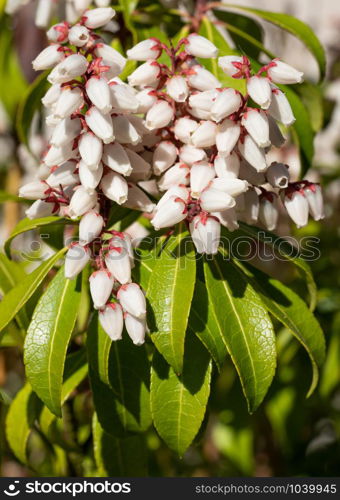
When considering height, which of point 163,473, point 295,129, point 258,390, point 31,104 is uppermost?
point 31,104

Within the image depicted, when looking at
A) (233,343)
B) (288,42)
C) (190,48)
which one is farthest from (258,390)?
(288,42)

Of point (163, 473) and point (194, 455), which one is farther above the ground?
point (163, 473)

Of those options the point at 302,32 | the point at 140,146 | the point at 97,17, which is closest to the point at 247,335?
the point at 140,146

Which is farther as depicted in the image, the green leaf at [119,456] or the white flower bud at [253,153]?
the green leaf at [119,456]

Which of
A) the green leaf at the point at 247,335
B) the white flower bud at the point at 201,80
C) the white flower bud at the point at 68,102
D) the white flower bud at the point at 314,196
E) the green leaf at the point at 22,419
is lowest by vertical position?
the green leaf at the point at 22,419

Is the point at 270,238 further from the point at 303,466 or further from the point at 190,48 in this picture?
the point at 303,466

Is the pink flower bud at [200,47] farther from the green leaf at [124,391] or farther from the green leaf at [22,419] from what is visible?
the green leaf at [22,419]

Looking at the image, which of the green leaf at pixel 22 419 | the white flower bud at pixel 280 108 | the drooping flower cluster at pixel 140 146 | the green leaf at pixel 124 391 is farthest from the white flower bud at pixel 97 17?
the green leaf at pixel 22 419
